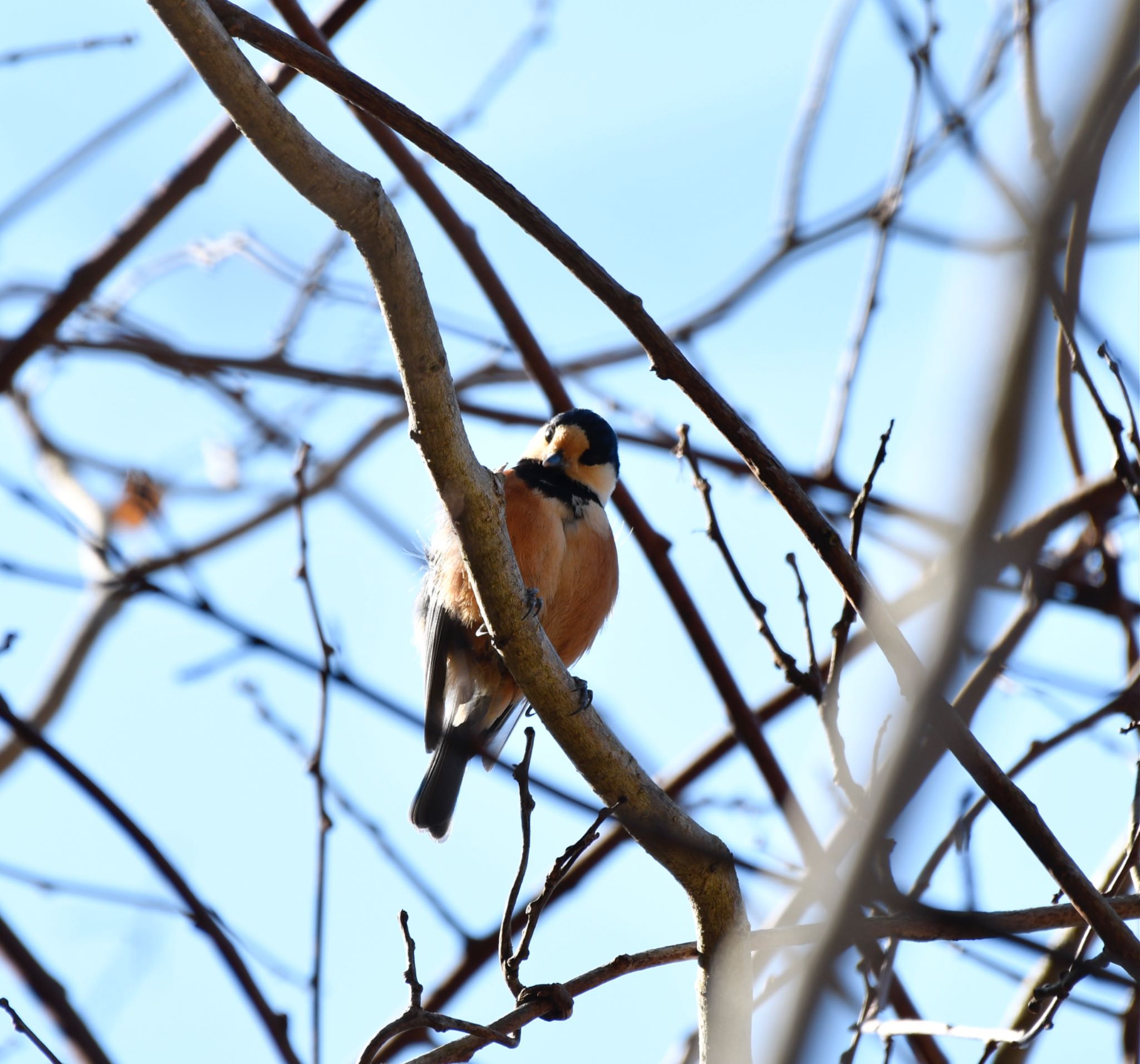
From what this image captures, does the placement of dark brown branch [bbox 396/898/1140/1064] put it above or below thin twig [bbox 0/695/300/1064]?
below

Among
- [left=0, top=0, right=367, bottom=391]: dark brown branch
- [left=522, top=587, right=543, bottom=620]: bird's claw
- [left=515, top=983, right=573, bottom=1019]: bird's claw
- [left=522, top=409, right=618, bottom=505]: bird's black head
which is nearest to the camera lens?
[left=515, top=983, right=573, bottom=1019]: bird's claw

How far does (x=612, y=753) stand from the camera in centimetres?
239

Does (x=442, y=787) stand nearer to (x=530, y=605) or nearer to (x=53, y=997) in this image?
(x=53, y=997)

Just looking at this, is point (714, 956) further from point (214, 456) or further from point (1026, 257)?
point (214, 456)

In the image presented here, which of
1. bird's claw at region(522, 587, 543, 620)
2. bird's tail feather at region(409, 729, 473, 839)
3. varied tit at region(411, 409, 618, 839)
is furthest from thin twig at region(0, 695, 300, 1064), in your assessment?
bird's tail feather at region(409, 729, 473, 839)

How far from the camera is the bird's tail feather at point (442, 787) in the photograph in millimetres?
4039

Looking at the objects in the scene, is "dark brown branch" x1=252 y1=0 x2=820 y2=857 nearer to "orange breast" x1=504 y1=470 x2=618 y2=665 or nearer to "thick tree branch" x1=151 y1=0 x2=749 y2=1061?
"thick tree branch" x1=151 y1=0 x2=749 y2=1061

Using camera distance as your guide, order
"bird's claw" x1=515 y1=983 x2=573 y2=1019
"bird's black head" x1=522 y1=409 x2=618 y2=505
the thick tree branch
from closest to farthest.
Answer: the thick tree branch, "bird's claw" x1=515 y1=983 x2=573 y2=1019, "bird's black head" x1=522 y1=409 x2=618 y2=505

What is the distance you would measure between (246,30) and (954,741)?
1.65 meters

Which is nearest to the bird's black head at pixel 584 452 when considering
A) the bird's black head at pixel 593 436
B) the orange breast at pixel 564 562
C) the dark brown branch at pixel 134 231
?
the bird's black head at pixel 593 436

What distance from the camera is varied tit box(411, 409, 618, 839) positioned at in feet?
13.0

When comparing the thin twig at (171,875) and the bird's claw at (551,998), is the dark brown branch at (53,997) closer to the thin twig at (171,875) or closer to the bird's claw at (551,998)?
the thin twig at (171,875)

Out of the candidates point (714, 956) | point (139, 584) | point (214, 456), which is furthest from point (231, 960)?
point (214, 456)

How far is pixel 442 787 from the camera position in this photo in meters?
4.06
